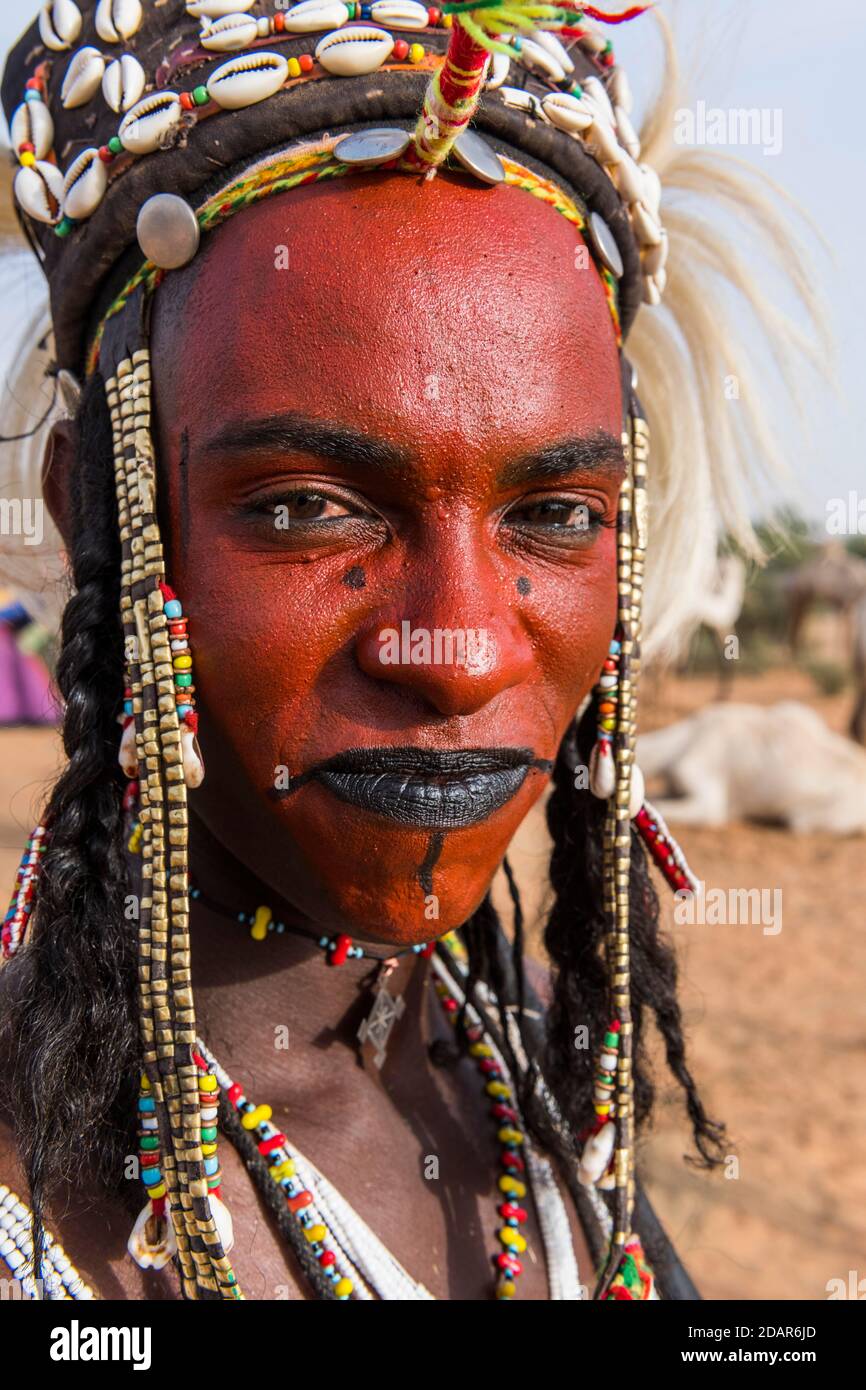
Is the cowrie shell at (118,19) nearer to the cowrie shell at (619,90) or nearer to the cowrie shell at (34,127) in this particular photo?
the cowrie shell at (34,127)

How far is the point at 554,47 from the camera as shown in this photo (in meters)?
1.89

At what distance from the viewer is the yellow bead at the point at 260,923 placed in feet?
6.28

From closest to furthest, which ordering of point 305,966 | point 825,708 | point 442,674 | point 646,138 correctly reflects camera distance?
1. point 442,674
2. point 305,966
3. point 646,138
4. point 825,708

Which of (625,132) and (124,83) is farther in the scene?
(625,132)

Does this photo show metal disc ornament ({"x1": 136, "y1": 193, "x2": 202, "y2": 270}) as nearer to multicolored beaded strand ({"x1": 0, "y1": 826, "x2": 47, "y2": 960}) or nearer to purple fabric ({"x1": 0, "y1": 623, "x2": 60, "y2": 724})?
multicolored beaded strand ({"x1": 0, "y1": 826, "x2": 47, "y2": 960})

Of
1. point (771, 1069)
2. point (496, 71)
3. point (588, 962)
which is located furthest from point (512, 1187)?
point (771, 1069)

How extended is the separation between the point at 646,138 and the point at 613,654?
108cm

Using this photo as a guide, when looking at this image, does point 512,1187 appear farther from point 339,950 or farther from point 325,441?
point 325,441

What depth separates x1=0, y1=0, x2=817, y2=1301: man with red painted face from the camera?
1.60 m

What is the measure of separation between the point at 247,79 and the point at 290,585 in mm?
721
